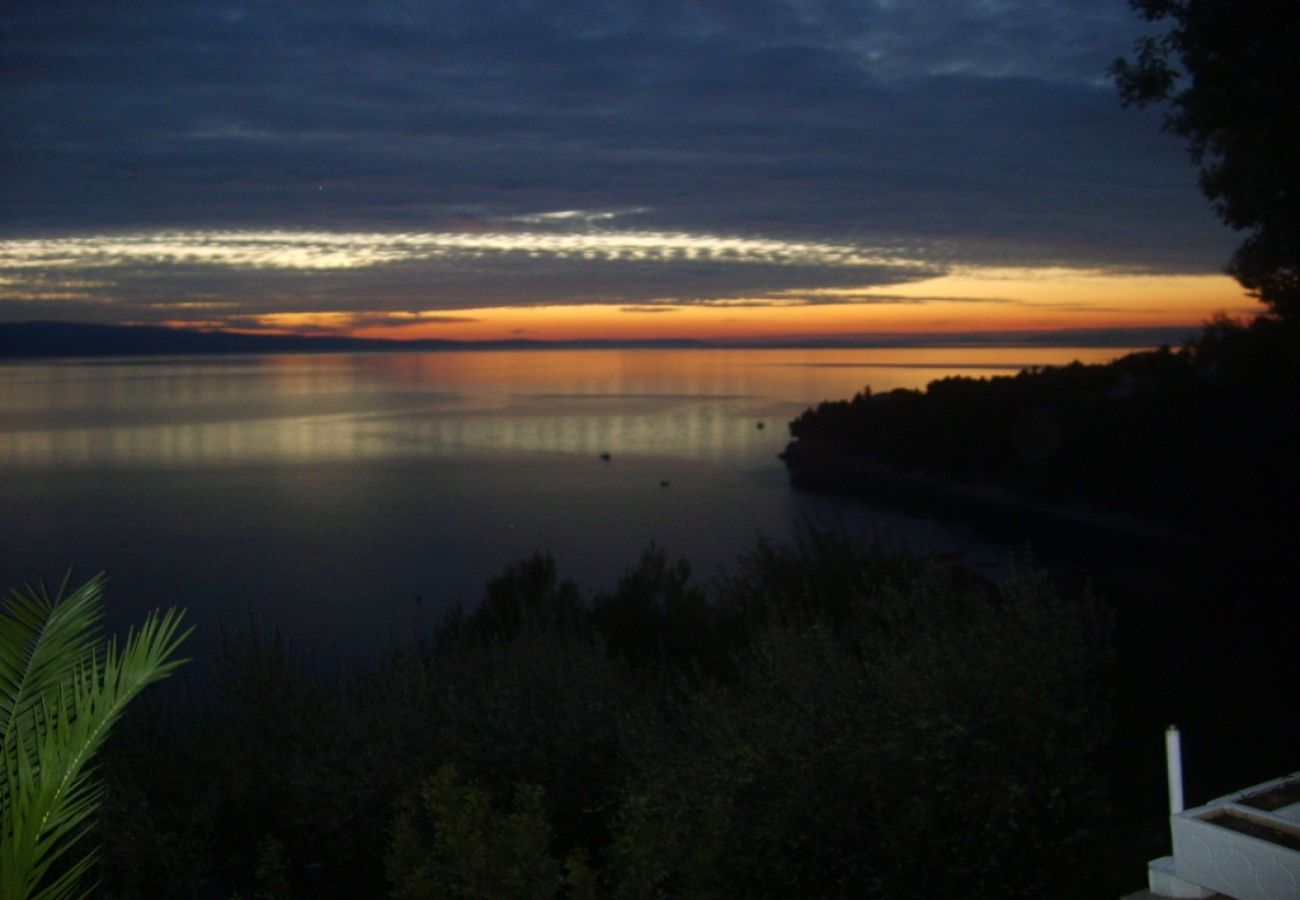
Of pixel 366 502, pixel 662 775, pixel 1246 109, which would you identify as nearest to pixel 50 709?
pixel 662 775

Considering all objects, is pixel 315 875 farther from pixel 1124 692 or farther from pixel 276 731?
pixel 1124 692

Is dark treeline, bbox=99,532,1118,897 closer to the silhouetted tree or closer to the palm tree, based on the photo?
the palm tree

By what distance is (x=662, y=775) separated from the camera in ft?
15.8

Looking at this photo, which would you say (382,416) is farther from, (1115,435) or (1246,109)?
(1246,109)

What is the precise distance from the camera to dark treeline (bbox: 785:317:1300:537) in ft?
47.9

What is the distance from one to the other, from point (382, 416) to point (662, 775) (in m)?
43.9

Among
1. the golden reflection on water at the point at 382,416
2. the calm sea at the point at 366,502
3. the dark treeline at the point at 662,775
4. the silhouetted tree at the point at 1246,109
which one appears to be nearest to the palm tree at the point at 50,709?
the dark treeline at the point at 662,775

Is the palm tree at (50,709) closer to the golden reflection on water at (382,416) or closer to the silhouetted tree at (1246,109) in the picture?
the silhouetted tree at (1246,109)

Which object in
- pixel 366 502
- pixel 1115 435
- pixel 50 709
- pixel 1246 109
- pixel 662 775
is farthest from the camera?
pixel 366 502

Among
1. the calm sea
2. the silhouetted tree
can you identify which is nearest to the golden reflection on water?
the calm sea

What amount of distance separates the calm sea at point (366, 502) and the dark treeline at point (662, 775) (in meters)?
2.63

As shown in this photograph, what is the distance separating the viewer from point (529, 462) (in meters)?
33.5

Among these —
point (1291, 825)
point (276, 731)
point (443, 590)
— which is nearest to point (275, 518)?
point (443, 590)

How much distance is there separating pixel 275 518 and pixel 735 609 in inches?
719
